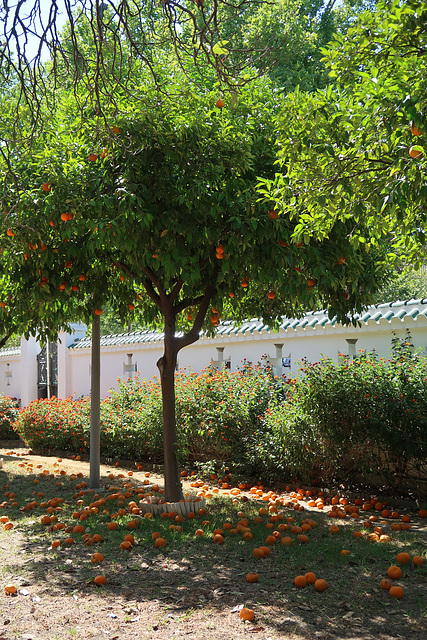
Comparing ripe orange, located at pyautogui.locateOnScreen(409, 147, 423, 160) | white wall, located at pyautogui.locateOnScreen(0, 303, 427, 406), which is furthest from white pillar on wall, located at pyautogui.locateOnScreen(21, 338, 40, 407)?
ripe orange, located at pyautogui.locateOnScreen(409, 147, 423, 160)

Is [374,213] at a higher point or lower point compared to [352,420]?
higher

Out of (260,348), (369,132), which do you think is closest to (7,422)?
(260,348)

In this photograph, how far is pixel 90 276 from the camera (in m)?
6.75

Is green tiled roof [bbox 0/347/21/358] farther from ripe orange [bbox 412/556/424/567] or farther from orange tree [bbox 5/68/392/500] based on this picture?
ripe orange [bbox 412/556/424/567]

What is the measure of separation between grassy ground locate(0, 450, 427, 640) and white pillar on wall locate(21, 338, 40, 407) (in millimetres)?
12264

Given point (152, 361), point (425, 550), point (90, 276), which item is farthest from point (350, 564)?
point (152, 361)

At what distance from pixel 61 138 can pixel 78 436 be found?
760 cm

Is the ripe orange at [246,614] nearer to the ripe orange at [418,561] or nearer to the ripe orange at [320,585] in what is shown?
the ripe orange at [320,585]

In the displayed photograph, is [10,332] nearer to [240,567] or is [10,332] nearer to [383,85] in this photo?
[240,567]

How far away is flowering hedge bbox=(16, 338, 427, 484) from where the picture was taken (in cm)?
716

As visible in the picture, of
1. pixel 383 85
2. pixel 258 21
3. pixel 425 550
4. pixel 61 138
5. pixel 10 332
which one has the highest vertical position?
pixel 258 21

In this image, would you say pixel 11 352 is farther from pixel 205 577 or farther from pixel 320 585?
pixel 320 585

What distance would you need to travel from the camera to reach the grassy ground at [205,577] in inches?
135

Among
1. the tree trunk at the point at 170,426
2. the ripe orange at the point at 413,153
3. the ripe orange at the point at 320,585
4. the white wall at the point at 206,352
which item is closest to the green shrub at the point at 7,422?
the white wall at the point at 206,352
